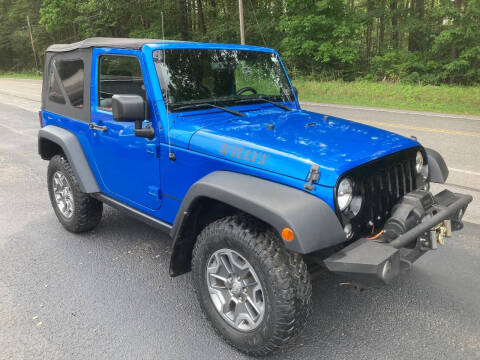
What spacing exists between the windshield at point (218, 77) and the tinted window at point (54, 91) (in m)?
1.69

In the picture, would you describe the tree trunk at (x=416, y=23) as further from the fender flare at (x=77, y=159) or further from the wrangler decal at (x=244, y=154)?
the wrangler decal at (x=244, y=154)

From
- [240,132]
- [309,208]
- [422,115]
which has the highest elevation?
[240,132]

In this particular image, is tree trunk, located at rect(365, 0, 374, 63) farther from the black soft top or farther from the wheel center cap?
the wheel center cap

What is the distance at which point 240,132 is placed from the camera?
2.82m

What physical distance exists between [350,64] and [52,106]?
21.0 meters

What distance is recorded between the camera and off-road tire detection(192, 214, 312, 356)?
2.27 metres

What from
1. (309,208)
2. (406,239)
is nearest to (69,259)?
(309,208)

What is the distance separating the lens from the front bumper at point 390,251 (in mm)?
2141

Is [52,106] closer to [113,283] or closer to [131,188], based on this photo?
[131,188]

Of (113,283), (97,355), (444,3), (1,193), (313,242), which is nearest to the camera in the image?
(313,242)

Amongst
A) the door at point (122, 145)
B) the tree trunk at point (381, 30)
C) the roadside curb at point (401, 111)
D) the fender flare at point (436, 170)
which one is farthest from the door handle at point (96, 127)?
the tree trunk at point (381, 30)

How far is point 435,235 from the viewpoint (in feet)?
8.49

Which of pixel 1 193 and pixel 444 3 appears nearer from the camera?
pixel 1 193

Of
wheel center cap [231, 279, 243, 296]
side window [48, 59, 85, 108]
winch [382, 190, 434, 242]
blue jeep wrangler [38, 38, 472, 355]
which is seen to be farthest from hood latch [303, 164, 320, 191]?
side window [48, 59, 85, 108]
